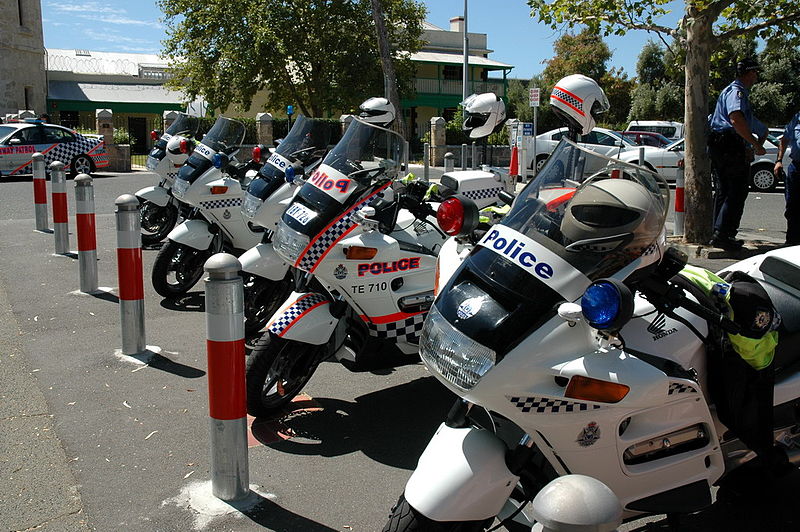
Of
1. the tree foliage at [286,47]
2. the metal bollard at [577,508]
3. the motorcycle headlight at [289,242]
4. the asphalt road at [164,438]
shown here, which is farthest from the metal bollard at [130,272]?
the tree foliage at [286,47]

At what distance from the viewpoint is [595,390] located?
2.58 m

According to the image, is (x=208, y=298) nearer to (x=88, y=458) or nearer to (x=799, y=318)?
(x=88, y=458)

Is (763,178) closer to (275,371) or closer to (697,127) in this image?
(697,127)

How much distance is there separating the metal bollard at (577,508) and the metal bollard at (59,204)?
861 cm

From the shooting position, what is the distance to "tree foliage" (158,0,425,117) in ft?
117

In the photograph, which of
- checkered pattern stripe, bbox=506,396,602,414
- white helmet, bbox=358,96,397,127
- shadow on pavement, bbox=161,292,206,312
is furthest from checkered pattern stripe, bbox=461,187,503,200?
shadow on pavement, bbox=161,292,206,312

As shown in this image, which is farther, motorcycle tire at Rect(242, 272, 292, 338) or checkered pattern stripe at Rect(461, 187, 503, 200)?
motorcycle tire at Rect(242, 272, 292, 338)

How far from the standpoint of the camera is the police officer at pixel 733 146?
8.97 meters

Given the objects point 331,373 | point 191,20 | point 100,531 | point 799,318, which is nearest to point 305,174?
point 331,373

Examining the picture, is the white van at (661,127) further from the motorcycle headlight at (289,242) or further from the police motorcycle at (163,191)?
the motorcycle headlight at (289,242)

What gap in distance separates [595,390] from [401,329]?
2407 millimetres

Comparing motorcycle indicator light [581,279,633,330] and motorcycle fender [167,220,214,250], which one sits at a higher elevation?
motorcycle indicator light [581,279,633,330]

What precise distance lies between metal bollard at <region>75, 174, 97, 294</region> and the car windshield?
3.07m

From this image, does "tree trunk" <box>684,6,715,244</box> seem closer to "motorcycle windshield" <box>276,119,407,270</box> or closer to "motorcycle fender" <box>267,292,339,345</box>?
"motorcycle windshield" <box>276,119,407,270</box>
